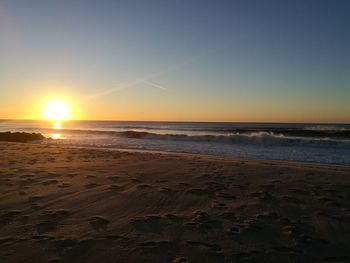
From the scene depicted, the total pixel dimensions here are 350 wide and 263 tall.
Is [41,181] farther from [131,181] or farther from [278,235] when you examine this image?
[278,235]

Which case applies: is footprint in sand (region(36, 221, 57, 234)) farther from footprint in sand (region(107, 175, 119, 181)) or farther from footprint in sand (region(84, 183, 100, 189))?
footprint in sand (region(107, 175, 119, 181))

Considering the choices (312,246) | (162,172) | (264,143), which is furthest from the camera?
(264,143)

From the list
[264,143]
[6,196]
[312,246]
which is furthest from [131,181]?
[264,143]

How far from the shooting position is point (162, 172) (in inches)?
335

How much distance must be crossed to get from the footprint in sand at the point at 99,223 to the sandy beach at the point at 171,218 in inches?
0.5

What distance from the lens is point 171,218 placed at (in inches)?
177

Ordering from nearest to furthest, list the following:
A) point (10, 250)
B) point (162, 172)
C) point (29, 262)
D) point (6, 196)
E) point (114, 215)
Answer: point (29, 262), point (10, 250), point (114, 215), point (6, 196), point (162, 172)

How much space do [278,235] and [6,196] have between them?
4425 mm

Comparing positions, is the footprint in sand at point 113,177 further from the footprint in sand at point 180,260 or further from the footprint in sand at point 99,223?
the footprint in sand at point 180,260

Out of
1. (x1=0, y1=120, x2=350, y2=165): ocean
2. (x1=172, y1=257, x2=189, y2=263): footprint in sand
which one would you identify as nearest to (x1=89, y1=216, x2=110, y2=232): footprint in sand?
(x1=172, y1=257, x2=189, y2=263): footprint in sand


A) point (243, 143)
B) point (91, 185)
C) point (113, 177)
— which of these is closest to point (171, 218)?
point (91, 185)

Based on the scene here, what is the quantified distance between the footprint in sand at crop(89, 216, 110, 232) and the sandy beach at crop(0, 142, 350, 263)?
0.5 inches

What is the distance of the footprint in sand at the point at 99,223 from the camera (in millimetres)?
3982

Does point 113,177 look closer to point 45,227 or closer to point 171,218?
point 171,218
